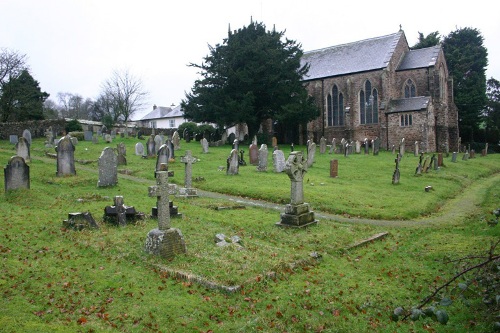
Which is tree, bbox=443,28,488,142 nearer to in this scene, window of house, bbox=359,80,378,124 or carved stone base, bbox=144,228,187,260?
window of house, bbox=359,80,378,124

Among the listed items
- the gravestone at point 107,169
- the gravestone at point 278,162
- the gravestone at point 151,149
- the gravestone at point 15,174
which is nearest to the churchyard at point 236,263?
the gravestone at point 107,169

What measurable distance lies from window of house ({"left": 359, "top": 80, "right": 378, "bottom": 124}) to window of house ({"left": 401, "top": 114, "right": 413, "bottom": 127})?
330 centimetres

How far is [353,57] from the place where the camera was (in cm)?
4612

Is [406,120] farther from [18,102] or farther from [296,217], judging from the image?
[18,102]

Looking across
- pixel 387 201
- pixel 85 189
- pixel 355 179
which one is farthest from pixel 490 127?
pixel 85 189

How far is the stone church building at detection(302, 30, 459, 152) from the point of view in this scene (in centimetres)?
4012

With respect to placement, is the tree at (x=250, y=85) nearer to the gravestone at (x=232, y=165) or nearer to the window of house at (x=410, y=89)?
the window of house at (x=410, y=89)

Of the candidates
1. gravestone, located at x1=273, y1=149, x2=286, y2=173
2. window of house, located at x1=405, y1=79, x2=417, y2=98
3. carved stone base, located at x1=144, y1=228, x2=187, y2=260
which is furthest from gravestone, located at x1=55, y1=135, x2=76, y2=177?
window of house, located at x1=405, y1=79, x2=417, y2=98

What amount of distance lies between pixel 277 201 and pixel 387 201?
423 centimetres

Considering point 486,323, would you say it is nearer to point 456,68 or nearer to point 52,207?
point 52,207

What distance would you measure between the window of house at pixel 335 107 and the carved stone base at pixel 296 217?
35.9m

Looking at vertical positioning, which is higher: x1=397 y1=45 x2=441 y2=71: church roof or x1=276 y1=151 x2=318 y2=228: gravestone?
x1=397 y1=45 x2=441 y2=71: church roof

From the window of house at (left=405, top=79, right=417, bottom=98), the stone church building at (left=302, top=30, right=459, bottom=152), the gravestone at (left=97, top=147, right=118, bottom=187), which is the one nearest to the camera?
the gravestone at (left=97, top=147, right=118, bottom=187)

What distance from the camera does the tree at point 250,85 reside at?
38.1 m
